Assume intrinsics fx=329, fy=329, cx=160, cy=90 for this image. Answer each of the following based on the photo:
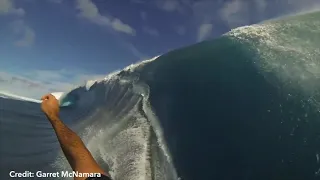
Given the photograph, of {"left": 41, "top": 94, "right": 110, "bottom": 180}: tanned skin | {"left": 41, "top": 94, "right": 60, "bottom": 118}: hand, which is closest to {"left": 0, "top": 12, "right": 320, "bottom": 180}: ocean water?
{"left": 41, "top": 94, "right": 110, "bottom": 180}: tanned skin

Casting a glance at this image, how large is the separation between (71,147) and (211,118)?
2.32m

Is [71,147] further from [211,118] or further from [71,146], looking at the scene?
[211,118]

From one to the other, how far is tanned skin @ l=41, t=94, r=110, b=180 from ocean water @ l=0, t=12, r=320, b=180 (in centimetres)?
105

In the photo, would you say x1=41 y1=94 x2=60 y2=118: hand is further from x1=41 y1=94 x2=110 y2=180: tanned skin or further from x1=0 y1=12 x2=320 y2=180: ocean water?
x1=0 y1=12 x2=320 y2=180: ocean water

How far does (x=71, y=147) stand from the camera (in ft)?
10.4

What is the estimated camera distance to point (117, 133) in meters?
5.07

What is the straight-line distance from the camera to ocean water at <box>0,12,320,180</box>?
4090 millimetres

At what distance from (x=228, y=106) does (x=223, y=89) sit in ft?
1.43

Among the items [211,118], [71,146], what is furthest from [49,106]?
[211,118]

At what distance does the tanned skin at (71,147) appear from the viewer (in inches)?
120

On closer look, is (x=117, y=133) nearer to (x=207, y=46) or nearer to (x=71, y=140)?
(x=71, y=140)

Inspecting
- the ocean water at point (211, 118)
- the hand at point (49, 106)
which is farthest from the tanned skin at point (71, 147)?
the ocean water at point (211, 118)

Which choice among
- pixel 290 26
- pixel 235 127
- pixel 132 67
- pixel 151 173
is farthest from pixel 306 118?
pixel 132 67

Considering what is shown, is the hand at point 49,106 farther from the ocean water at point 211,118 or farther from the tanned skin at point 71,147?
the ocean water at point 211,118
